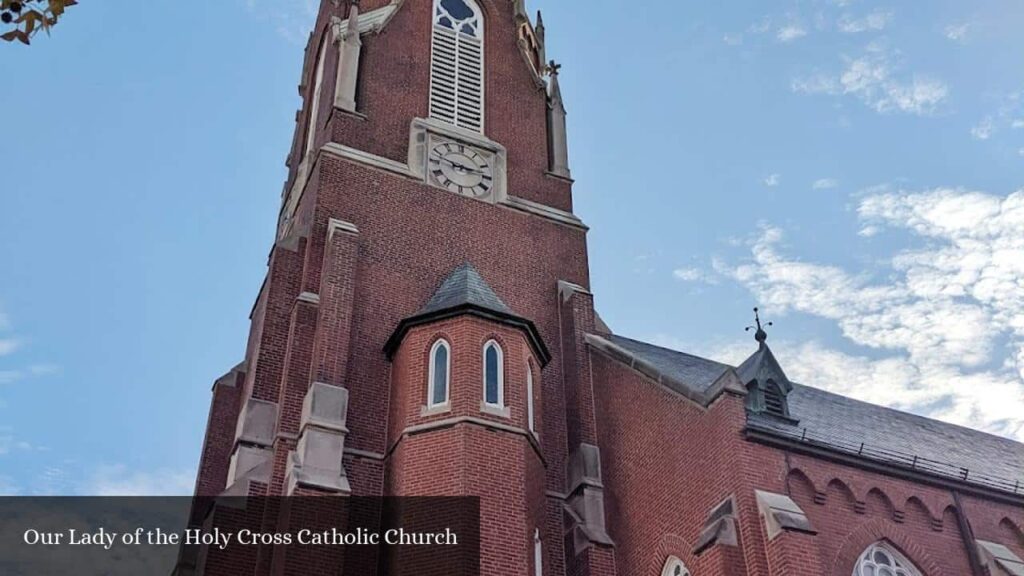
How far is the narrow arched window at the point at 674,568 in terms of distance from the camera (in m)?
16.4

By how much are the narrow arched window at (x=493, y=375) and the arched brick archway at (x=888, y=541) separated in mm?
6592

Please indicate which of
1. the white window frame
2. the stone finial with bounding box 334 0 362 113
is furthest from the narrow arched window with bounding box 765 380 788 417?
the stone finial with bounding box 334 0 362 113

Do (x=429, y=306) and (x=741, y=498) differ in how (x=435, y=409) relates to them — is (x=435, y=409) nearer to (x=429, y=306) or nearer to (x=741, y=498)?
(x=429, y=306)

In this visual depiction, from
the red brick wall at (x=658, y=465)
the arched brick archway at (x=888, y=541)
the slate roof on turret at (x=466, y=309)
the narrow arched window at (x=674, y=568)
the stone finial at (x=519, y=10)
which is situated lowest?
the narrow arched window at (x=674, y=568)

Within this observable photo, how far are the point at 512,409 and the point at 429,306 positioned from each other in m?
3.01

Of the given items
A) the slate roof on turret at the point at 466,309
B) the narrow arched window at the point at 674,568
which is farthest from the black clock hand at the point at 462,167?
the narrow arched window at the point at 674,568

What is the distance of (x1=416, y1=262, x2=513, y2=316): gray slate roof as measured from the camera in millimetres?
18078

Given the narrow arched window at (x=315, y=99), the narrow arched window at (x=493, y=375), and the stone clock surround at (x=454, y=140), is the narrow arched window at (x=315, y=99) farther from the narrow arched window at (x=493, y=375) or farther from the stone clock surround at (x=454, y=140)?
the narrow arched window at (x=493, y=375)

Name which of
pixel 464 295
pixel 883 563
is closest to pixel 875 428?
pixel 883 563

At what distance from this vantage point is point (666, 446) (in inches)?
691

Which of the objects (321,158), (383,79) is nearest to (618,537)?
Answer: (321,158)

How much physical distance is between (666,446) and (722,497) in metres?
1.93

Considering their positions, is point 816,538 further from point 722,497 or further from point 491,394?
point 491,394

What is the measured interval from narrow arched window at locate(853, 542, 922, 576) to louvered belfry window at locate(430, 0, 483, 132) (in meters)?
13.7
